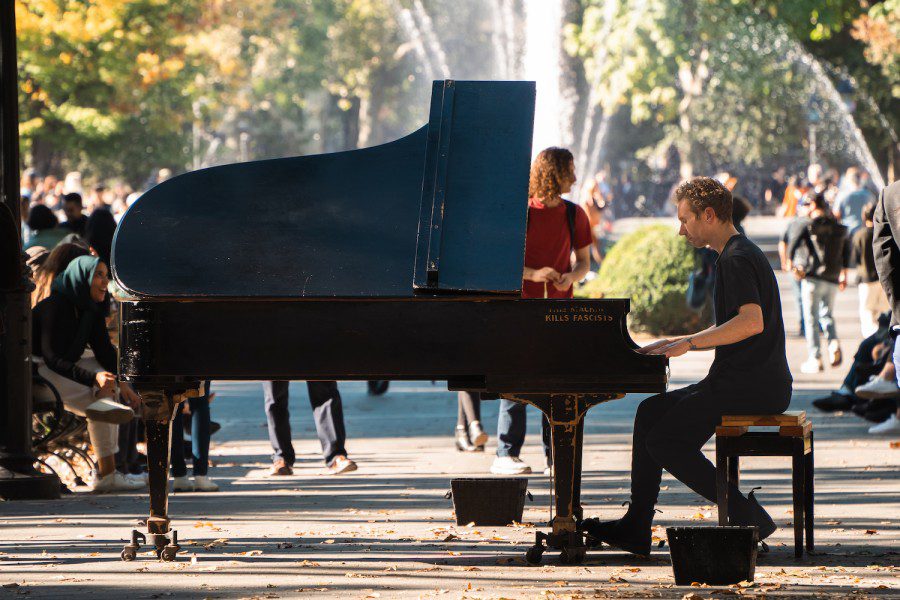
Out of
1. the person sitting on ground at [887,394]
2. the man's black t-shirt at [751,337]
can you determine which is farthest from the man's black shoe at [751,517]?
the person sitting on ground at [887,394]

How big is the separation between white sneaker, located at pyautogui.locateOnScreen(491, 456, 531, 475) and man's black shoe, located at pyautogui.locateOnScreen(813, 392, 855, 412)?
14.6 ft

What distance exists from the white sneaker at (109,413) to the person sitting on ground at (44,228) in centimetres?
511

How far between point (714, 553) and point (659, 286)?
13.4 metres


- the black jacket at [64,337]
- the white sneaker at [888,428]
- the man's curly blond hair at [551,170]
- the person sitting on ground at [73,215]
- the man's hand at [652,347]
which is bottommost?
the white sneaker at [888,428]

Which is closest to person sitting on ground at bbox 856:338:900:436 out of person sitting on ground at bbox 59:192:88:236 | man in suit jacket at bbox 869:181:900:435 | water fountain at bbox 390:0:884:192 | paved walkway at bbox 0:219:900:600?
paved walkway at bbox 0:219:900:600

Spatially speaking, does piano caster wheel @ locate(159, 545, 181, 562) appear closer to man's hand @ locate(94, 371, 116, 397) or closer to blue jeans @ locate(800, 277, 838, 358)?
man's hand @ locate(94, 371, 116, 397)

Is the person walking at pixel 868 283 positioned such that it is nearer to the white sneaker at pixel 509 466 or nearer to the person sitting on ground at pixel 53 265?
the white sneaker at pixel 509 466

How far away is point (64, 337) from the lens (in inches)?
410

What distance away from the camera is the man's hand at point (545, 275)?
980 centimetres

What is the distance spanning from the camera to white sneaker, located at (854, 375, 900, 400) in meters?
12.7

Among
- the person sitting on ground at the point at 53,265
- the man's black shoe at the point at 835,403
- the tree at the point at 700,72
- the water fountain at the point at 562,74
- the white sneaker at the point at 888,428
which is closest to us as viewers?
the person sitting on ground at the point at 53,265

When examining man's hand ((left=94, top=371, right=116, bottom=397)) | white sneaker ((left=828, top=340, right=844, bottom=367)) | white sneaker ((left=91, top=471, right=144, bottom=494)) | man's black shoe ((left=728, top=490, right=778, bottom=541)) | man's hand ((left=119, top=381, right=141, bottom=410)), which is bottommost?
white sneaker ((left=91, top=471, right=144, bottom=494))

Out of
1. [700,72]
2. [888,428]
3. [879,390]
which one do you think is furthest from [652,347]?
[700,72]

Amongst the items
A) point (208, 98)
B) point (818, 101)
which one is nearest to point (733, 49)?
point (818, 101)
